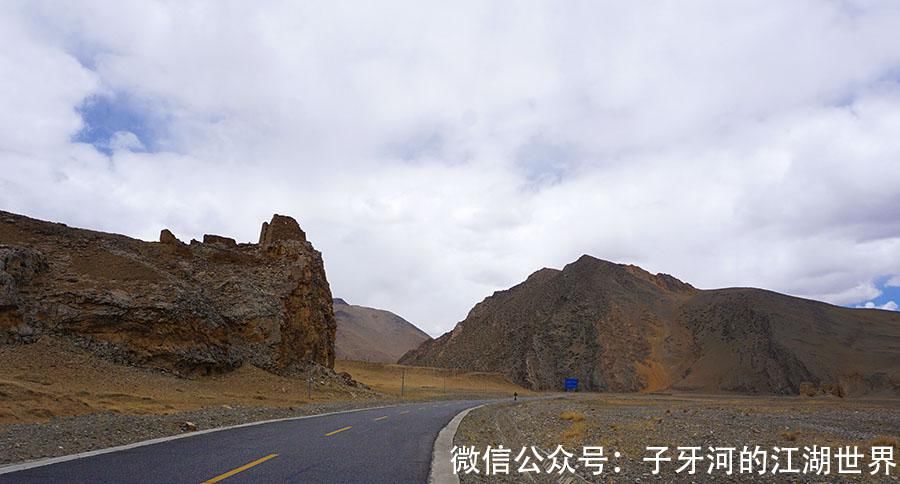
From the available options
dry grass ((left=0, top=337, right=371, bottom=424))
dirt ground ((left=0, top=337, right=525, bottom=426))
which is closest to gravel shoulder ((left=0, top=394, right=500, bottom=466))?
dirt ground ((left=0, top=337, right=525, bottom=426))

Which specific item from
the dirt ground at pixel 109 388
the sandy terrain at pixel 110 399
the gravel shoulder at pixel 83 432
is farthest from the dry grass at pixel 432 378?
the gravel shoulder at pixel 83 432

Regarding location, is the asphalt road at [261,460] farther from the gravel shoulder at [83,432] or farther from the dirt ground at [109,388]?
the dirt ground at [109,388]

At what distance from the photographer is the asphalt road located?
892 centimetres

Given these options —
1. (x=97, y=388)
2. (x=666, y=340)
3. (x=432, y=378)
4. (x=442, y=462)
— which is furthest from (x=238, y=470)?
(x=666, y=340)

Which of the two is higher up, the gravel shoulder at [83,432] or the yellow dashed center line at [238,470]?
the yellow dashed center line at [238,470]

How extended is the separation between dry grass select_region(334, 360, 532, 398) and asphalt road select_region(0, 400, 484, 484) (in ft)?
201

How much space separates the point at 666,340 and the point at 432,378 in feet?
138

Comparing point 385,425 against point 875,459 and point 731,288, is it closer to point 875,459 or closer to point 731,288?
point 875,459

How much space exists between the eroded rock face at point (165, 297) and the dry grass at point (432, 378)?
3204cm

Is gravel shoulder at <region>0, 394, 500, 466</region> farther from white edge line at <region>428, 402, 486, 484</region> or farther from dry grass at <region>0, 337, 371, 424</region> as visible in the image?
white edge line at <region>428, 402, 486, 484</region>

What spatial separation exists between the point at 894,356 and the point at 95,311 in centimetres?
9598

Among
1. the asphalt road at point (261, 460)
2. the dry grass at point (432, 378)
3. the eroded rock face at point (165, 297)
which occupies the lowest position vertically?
the dry grass at point (432, 378)

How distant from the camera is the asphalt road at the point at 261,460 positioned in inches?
351

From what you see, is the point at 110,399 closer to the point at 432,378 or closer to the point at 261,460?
the point at 261,460
